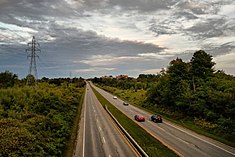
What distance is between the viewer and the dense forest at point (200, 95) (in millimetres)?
36219

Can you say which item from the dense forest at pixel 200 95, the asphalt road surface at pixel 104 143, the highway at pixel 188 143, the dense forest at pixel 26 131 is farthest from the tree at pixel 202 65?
the dense forest at pixel 26 131

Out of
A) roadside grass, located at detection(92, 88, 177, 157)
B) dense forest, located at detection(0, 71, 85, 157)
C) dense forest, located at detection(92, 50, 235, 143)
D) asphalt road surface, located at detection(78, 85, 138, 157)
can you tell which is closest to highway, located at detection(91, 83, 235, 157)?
roadside grass, located at detection(92, 88, 177, 157)

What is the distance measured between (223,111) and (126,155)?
849 inches

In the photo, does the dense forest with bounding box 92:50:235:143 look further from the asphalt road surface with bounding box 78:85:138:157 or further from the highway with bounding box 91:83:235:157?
the asphalt road surface with bounding box 78:85:138:157

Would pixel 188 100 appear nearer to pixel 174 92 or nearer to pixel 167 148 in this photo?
pixel 174 92

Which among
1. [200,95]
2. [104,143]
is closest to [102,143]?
[104,143]

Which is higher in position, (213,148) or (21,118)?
(21,118)

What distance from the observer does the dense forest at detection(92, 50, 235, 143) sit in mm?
36219

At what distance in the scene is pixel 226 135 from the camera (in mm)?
31562

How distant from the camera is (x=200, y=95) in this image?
45.1 metres

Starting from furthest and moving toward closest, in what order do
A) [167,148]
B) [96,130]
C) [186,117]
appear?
[186,117] → [96,130] → [167,148]

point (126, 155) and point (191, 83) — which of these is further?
point (191, 83)

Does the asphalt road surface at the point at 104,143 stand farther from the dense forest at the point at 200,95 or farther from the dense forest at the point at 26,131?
the dense forest at the point at 200,95

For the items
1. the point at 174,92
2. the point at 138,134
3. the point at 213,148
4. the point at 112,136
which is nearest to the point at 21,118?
the point at 112,136
